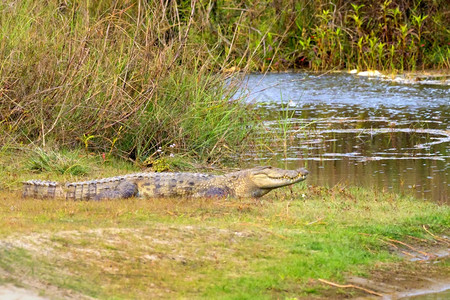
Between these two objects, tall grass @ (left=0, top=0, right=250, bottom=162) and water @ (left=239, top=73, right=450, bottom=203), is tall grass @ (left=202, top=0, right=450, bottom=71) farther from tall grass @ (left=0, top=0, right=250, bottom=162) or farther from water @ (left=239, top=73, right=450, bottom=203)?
tall grass @ (left=0, top=0, right=250, bottom=162)

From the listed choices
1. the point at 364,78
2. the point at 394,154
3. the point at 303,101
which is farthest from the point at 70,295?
the point at 364,78

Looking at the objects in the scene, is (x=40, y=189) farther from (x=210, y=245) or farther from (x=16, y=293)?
(x=16, y=293)

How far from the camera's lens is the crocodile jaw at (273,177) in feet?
25.5

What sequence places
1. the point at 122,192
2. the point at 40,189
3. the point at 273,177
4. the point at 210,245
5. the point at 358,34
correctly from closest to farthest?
the point at 210,245
the point at 40,189
the point at 122,192
the point at 273,177
the point at 358,34

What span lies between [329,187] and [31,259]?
436 centimetres

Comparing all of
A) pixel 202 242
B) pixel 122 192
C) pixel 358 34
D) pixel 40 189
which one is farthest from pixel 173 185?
pixel 358 34

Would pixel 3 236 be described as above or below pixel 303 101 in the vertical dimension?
above

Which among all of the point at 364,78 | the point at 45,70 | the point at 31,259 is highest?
the point at 45,70

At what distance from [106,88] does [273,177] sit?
2.79m

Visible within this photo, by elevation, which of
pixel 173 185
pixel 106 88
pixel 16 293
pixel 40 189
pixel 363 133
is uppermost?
pixel 106 88

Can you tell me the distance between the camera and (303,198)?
25.1 ft

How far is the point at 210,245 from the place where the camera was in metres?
5.61

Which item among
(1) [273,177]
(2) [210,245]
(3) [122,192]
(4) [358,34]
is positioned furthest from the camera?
(4) [358,34]

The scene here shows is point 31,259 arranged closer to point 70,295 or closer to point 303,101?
point 70,295
